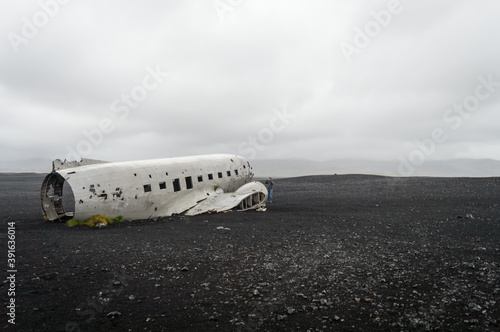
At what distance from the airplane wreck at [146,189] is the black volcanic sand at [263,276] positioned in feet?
7.78

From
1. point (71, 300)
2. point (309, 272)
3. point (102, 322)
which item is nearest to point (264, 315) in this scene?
point (309, 272)

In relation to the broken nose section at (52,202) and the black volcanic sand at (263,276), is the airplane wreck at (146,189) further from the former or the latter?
the black volcanic sand at (263,276)

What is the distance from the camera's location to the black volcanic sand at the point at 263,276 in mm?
7312

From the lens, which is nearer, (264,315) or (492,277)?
(264,315)

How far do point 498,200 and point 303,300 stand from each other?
25167mm

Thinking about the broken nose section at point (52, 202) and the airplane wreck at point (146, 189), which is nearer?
the airplane wreck at point (146, 189)

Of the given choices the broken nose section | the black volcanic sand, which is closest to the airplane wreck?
the broken nose section

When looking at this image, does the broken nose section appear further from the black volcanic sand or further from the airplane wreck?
the black volcanic sand

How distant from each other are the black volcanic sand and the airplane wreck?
93.4 inches

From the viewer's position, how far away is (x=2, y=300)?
8.52 m

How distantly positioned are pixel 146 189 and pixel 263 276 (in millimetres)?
13805

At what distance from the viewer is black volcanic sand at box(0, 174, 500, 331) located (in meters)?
7.31

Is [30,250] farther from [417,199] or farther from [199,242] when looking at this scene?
[417,199]

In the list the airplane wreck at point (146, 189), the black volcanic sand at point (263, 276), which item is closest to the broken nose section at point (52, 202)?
the airplane wreck at point (146, 189)
